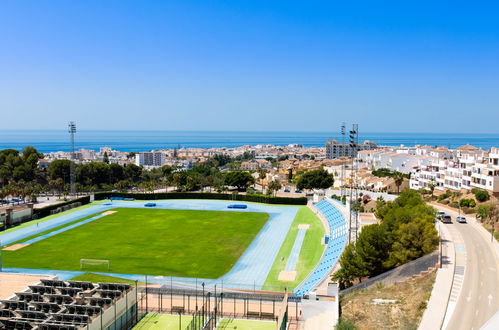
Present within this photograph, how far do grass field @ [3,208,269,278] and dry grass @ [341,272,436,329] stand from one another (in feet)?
40.3

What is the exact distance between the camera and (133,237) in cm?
4231

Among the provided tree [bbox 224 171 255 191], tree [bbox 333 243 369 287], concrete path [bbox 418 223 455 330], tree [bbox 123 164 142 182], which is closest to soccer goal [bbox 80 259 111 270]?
tree [bbox 333 243 369 287]

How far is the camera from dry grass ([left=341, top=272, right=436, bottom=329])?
1831 centimetres

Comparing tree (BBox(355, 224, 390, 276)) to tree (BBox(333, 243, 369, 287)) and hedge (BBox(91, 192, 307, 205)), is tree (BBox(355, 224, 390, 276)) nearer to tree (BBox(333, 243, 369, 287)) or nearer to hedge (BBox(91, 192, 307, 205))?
tree (BBox(333, 243, 369, 287))

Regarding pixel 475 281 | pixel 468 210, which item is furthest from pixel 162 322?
pixel 468 210

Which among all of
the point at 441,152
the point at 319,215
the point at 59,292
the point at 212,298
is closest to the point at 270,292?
the point at 212,298

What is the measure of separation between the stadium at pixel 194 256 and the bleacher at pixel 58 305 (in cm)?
18

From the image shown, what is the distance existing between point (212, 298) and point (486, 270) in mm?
15228

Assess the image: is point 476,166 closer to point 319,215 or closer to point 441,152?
point 319,215

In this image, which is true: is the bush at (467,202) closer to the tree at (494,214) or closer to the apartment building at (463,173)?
the apartment building at (463,173)

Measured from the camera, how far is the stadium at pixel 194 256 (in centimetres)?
2223

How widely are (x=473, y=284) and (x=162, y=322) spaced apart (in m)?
15.6

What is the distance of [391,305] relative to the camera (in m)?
20.2

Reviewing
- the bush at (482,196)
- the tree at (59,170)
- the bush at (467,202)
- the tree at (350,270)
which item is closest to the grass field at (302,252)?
the tree at (350,270)
